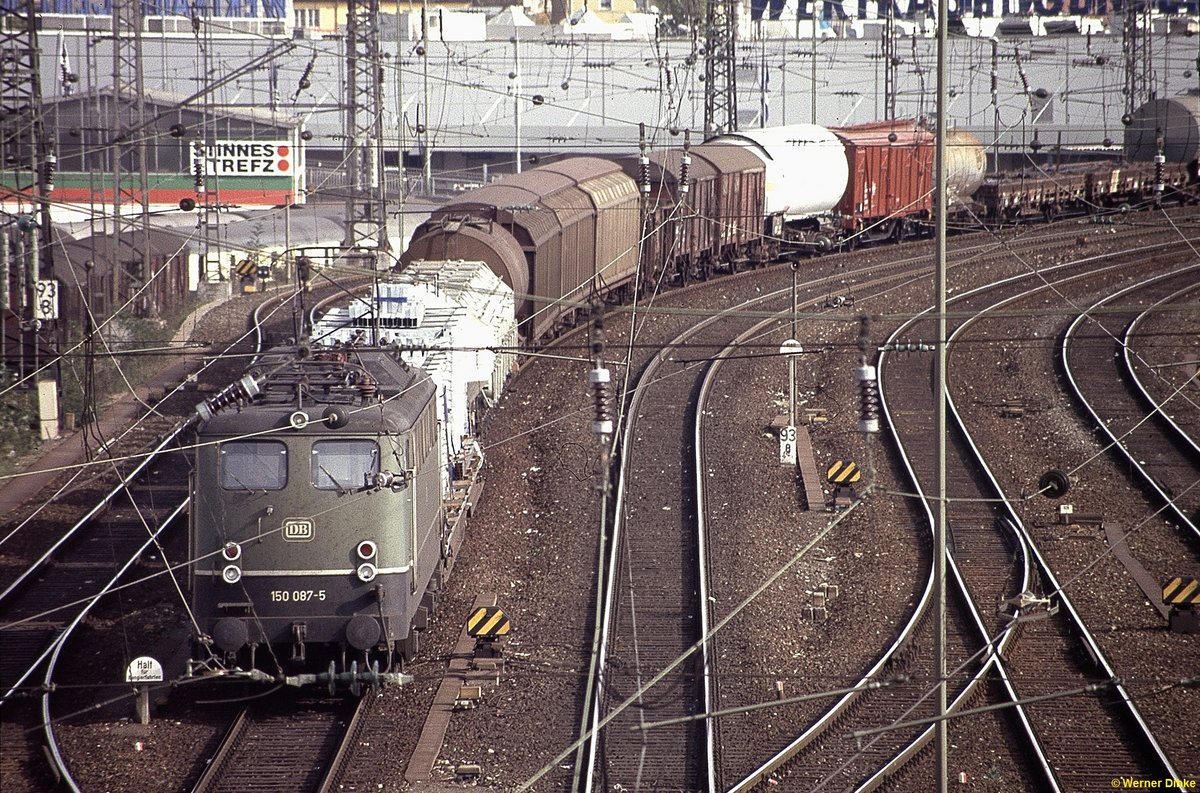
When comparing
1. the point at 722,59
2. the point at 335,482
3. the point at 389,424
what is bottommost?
the point at 335,482

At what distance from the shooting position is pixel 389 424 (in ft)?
45.2

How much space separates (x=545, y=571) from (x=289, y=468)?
566 cm

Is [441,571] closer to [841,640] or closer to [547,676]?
[547,676]

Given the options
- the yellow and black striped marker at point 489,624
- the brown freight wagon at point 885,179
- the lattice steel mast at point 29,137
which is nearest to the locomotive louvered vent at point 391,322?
the yellow and black striped marker at point 489,624

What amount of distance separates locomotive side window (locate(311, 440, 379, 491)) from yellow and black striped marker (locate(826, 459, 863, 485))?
8948 millimetres

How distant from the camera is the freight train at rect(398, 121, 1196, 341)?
27.8 metres

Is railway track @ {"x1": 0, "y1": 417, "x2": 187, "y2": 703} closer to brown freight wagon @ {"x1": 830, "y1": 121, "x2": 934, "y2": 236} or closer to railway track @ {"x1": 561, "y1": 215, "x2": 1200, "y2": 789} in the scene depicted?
railway track @ {"x1": 561, "y1": 215, "x2": 1200, "y2": 789}

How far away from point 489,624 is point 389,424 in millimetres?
3081

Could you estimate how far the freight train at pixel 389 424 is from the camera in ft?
45.2

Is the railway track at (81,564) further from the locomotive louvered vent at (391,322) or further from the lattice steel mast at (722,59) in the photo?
the lattice steel mast at (722,59)

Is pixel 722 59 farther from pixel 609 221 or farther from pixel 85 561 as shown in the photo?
pixel 85 561

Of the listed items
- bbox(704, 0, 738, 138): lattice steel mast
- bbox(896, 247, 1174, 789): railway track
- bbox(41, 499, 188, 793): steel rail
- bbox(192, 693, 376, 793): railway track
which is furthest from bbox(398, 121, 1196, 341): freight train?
bbox(192, 693, 376, 793): railway track

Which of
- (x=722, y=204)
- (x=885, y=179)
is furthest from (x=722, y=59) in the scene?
(x=722, y=204)

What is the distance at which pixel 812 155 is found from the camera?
42719mm
